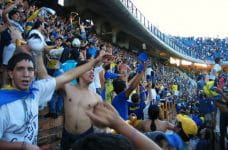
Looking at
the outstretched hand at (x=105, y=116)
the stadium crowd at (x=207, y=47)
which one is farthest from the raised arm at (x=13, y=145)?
the stadium crowd at (x=207, y=47)

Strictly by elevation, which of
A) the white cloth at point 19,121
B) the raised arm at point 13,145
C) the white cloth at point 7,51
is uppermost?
the white cloth at point 7,51

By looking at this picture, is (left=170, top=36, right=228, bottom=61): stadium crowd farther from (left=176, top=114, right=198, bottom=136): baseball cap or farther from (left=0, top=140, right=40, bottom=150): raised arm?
(left=0, top=140, right=40, bottom=150): raised arm

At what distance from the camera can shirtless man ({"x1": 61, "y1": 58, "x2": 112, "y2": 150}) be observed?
4.06m

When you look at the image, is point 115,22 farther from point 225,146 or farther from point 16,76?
point 16,76

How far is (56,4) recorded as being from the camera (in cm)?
2027

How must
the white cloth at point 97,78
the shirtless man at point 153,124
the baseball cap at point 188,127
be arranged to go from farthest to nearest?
1. the white cloth at point 97,78
2. the shirtless man at point 153,124
3. the baseball cap at point 188,127

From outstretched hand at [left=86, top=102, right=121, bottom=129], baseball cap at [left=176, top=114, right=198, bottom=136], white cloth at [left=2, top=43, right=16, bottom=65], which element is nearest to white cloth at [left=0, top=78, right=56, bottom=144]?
outstretched hand at [left=86, top=102, right=121, bottom=129]

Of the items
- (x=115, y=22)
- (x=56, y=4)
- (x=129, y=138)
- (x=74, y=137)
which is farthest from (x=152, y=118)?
(x=115, y=22)

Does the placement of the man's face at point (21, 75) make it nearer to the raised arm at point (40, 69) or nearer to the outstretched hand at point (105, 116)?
the raised arm at point (40, 69)

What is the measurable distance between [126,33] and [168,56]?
41.7 feet

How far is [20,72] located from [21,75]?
0.08ft

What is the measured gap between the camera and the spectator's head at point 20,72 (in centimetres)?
281

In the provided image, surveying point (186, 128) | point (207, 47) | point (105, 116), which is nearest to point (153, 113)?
point (186, 128)

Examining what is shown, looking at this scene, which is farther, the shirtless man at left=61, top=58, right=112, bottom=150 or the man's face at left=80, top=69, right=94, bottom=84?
the man's face at left=80, top=69, right=94, bottom=84
